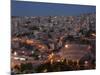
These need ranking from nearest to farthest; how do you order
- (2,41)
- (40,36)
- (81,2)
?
(2,41), (40,36), (81,2)

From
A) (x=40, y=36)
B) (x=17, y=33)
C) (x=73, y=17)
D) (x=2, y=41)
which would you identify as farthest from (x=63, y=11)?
(x=2, y=41)

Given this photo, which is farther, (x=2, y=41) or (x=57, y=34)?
(x=57, y=34)

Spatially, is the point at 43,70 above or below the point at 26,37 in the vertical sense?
below

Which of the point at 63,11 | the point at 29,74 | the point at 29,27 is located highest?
the point at 63,11

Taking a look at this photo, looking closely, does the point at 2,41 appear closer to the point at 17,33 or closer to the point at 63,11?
the point at 17,33

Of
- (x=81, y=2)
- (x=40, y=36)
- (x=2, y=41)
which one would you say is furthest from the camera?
(x=81, y=2)

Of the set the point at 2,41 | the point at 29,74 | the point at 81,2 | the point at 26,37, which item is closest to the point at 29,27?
the point at 26,37

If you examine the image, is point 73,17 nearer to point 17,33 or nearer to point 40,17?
point 40,17

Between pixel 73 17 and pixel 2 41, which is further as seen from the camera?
pixel 73 17

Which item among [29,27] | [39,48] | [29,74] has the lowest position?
[29,74]
